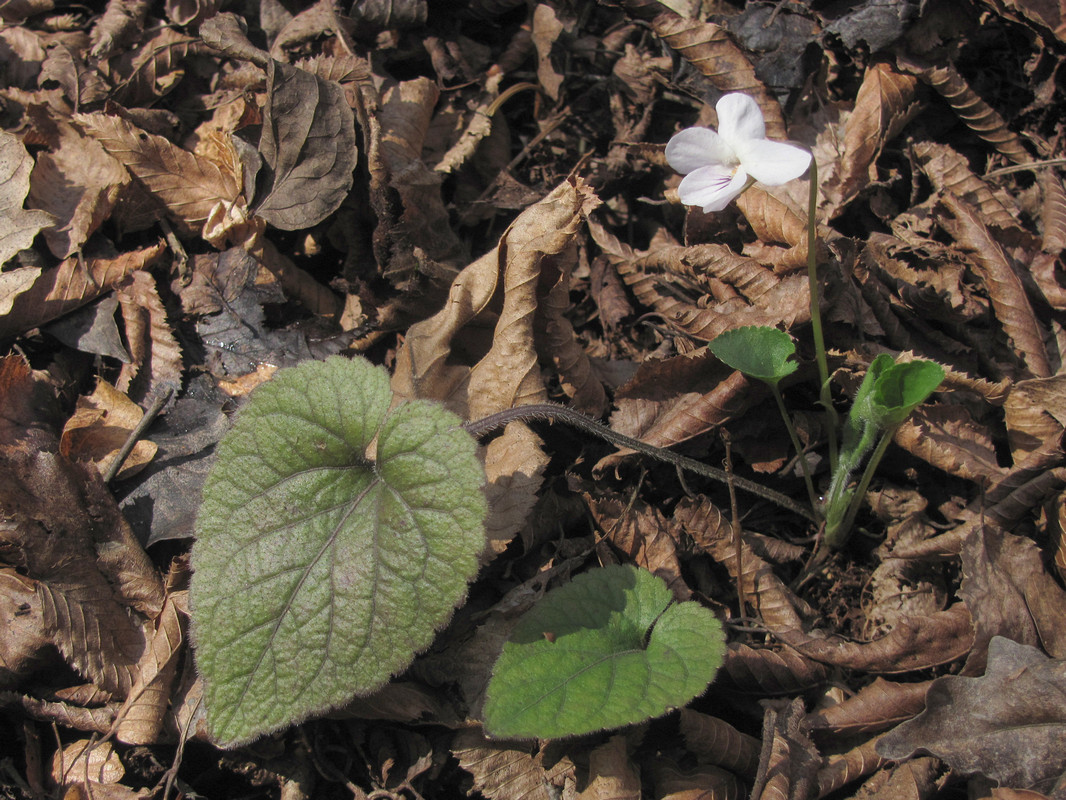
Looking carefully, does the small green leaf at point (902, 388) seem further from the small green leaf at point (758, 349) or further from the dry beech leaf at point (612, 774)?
the dry beech leaf at point (612, 774)

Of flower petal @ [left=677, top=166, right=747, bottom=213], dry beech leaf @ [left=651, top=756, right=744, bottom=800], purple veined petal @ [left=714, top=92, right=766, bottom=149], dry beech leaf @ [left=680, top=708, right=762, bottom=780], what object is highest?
purple veined petal @ [left=714, top=92, right=766, bottom=149]

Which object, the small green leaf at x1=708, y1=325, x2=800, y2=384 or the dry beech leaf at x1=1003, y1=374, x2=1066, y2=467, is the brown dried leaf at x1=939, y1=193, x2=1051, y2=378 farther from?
the small green leaf at x1=708, y1=325, x2=800, y2=384

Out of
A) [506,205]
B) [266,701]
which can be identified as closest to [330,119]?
[506,205]

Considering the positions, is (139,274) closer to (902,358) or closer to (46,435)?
(46,435)

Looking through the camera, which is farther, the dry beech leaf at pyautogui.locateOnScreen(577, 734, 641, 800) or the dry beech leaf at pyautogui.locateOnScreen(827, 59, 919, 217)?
the dry beech leaf at pyautogui.locateOnScreen(827, 59, 919, 217)

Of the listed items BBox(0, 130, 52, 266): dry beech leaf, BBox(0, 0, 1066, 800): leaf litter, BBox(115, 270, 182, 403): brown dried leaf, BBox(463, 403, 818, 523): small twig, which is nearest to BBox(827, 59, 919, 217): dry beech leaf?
BBox(0, 0, 1066, 800): leaf litter

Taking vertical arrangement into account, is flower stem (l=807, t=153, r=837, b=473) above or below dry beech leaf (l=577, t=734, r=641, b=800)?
above

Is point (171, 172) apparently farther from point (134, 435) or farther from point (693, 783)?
point (693, 783)

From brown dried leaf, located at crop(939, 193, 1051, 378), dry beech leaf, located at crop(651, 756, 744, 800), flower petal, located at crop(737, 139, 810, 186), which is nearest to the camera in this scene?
flower petal, located at crop(737, 139, 810, 186)
